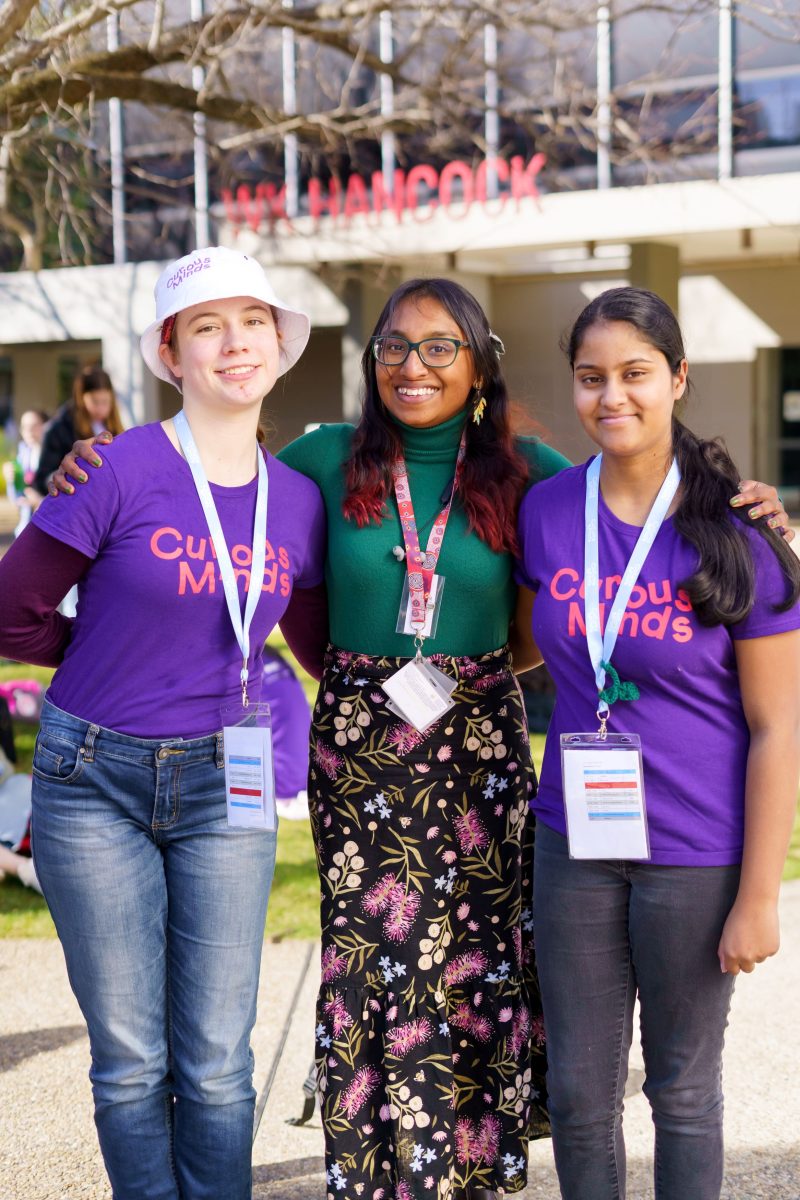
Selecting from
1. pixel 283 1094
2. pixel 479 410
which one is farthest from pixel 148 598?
pixel 283 1094

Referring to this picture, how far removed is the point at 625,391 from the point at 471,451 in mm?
538

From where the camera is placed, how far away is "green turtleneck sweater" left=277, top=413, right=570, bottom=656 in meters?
2.73

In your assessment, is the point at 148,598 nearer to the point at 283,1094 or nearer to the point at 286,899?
the point at 283,1094

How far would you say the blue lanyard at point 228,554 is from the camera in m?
2.40

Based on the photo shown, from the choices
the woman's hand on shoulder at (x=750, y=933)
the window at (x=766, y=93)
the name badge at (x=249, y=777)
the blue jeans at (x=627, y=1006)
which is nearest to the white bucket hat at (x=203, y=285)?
the name badge at (x=249, y=777)

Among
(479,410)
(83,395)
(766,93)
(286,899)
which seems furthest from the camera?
(766,93)

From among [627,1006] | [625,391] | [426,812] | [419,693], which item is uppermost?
[625,391]

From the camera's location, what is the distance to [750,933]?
7.43ft

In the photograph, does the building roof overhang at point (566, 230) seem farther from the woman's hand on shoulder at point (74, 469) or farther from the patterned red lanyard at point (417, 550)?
the woman's hand on shoulder at point (74, 469)

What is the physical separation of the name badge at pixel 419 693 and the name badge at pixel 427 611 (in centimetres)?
7

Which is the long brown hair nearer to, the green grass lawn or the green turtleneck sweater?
the green grass lawn

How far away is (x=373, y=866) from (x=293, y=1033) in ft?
5.04

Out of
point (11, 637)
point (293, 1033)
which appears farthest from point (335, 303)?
point (11, 637)

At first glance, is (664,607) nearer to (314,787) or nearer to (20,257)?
(314,787)
